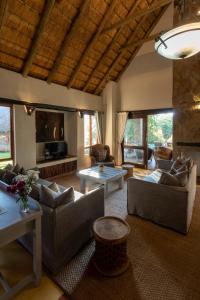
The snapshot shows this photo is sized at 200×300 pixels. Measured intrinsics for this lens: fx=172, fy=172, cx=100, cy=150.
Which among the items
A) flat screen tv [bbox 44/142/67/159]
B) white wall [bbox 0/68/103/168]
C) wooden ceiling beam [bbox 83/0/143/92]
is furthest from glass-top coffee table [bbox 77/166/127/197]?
wooden ceiling beam [bbox 83/0/143/92]

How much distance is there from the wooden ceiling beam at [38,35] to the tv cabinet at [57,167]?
258cm

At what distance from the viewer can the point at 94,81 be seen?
21.6ft

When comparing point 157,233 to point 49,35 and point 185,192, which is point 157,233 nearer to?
point 185,192

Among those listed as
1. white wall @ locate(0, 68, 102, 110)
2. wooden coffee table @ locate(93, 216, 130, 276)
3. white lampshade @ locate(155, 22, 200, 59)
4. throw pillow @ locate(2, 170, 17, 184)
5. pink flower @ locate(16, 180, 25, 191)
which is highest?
white wall @ locate(0, 68, 102, 110)

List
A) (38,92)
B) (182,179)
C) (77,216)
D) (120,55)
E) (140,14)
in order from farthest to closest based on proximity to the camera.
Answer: (120,55)
(38,92)
(140,14)
(182,179)
(77,216)

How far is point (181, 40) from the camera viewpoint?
6.37 feet

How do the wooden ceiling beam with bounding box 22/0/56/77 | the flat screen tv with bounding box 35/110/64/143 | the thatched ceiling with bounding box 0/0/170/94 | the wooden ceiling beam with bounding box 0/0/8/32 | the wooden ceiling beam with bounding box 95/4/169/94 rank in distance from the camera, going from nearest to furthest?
the wooden ceiling beam with bounding box 0/0/8/32 → the wooden ceiling beam with bounding box 22/0/56/77 → the thatched ceiling with bounding box 0/0/170/94 → the flat screen tv with bounding box 35/110/64/143 → the wooden ceiling beam with bounding box 95/4/169/94

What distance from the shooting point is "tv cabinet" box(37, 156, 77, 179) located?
17.4 feet

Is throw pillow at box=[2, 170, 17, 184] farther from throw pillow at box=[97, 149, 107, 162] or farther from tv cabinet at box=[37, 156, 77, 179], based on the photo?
throw pillow at box=[97, 149, 107, 162]

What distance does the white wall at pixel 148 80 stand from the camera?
5.80m

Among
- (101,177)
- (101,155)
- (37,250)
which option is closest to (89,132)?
(101,155)

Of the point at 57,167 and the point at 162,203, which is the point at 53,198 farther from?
the point at 57,167

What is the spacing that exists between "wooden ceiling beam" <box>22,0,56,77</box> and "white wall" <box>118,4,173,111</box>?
3.75m

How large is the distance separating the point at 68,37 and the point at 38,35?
794mm
